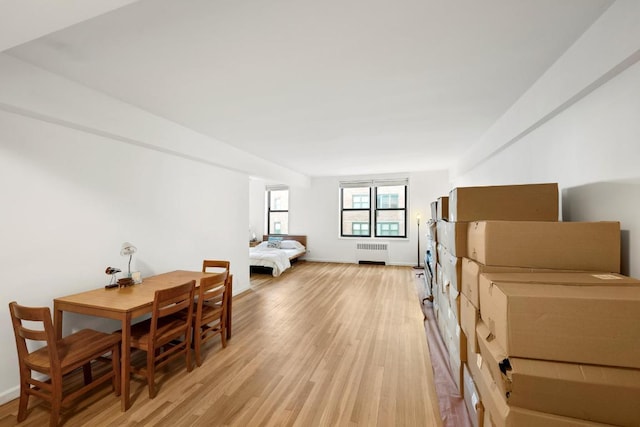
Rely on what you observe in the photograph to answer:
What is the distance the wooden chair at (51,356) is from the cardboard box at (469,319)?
254 cm

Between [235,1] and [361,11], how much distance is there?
0.67 meters

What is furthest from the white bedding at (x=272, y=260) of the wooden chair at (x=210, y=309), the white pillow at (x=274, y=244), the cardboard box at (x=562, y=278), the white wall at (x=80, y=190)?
the cardboard box at (x=562, y=278)

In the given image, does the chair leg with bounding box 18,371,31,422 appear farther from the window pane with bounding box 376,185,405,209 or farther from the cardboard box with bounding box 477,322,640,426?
the window pane with bounding box 376,185,405,209

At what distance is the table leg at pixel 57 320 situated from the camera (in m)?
2.08

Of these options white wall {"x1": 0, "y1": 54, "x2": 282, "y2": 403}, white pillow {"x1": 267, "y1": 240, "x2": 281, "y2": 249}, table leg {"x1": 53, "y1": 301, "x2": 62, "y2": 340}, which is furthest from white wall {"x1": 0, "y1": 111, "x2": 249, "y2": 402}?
white pillow {"x1": 267, "y1": 240, "x2": 281, "y2": 249}

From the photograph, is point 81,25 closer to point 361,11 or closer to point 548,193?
point 361,11

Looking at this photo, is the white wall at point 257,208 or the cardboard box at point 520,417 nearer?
the cardboard box at point 520,417

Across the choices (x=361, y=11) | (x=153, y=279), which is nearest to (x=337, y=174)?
(x=153, y=279)

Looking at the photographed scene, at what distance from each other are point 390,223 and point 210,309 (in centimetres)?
551

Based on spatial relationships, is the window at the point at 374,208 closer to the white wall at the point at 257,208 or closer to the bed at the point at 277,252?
the bed at the point at 277,252

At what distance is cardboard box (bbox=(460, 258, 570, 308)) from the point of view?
1332mm

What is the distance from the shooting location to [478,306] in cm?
144

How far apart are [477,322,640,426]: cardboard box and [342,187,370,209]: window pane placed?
21.4 ft

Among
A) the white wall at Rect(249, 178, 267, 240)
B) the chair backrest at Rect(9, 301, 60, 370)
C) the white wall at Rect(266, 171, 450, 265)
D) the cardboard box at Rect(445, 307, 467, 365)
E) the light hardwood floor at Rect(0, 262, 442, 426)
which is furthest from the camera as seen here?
the white wall at Rect(249, 178, 267, 240)
